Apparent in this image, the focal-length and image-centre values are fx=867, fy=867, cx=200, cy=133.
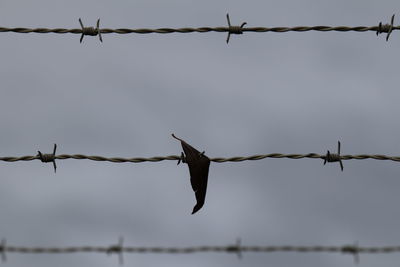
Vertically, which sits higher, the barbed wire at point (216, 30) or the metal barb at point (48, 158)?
the barbed wire at point (216, 30)

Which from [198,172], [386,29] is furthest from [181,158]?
[386,29]

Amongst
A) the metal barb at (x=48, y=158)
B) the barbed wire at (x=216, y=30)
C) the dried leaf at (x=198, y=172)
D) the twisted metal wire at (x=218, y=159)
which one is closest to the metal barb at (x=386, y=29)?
the barbed wire at (x=216, y=30)

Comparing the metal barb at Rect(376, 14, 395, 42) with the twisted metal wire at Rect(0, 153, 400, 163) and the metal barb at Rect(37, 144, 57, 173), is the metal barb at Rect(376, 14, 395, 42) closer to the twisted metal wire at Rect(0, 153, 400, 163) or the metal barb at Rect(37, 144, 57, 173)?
the twisted metal wire at Rect(0, 153, 400, 163)

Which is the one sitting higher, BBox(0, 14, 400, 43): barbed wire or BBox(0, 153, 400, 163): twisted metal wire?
BBox(0, 14, 400, 43): barbed wire

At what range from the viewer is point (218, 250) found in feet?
15.5

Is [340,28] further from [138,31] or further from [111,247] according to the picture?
[111,247]

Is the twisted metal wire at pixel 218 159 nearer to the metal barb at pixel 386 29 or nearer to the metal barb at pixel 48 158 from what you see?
the metal barb at pixel 48 158

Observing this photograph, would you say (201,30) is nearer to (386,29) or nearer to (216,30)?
(216,30)

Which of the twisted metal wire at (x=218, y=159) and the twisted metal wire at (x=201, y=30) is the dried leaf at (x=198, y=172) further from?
the twisted metal wire at (x=201, y=30)

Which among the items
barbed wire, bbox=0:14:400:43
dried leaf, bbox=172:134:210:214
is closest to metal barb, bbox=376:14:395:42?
barbed wire, bbox=0:14:400:43

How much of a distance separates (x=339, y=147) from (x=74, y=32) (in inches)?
78.4

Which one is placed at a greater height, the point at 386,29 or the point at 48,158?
the point at 386,29

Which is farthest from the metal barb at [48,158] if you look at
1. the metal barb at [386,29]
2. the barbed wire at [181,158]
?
the metal barb at [386,29]

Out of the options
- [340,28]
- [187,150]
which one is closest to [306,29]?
[340,28]
